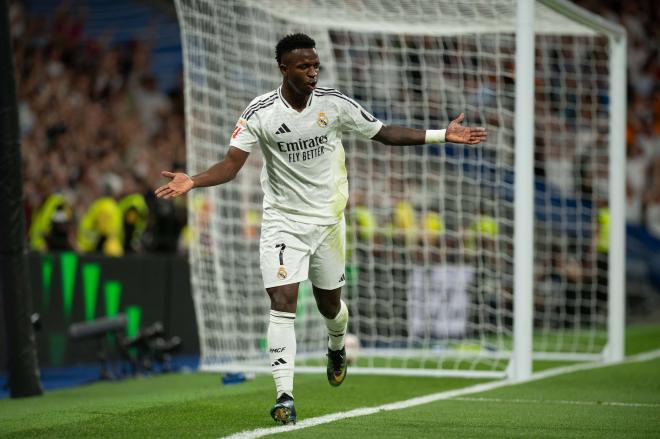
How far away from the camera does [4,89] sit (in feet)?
29.4

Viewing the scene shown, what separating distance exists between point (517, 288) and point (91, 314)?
502 cm

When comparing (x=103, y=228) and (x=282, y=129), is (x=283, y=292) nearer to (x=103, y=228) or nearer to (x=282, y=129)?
(x=282, y=129)

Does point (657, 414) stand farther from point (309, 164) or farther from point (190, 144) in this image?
point (190, 144)

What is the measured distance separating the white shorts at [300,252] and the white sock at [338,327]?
13.7 inches

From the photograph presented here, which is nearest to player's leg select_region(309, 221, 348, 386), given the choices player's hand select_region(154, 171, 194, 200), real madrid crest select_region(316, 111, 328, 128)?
real madrid crest select_region(316, 111, 328, 128)

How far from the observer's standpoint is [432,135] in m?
6.71

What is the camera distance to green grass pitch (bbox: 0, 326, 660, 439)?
19.9 feet

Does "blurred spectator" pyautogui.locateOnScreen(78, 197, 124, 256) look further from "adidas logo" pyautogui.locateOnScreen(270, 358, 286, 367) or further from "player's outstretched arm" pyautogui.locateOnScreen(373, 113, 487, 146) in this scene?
"adidas logo" pyautogui.locateOnScreen(270, 358, 286, 367)

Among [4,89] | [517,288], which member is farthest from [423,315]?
[4,89]

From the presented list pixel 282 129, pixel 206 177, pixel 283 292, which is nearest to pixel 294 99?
pixel 282 129

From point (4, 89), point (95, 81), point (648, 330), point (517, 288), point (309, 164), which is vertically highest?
point (95, 81)

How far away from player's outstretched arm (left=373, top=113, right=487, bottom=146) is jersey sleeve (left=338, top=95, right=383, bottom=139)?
0.05 metres

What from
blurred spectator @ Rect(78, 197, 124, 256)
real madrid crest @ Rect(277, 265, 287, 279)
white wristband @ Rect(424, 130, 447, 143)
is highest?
white wristband @ Rect(424, 130, 447, 143)

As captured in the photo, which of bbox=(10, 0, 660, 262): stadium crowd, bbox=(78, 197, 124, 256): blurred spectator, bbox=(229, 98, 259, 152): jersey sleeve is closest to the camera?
bbox=(229, 98, 259, 152): jersey sleeve
